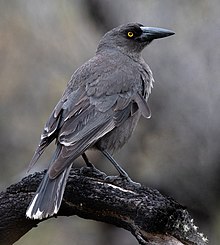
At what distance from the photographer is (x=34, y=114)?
8289mm

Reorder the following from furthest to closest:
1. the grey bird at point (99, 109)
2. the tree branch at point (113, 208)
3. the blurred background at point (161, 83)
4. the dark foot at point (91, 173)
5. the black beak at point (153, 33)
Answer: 1. the blurred background at point (161, 83)
2. the black beak at point (153, 33)
3. the dark foot at point (91, 173)
4. the grey bird at point (99, 109)
5. the tree branch at point (113, 208)

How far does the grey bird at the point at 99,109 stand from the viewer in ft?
15.3

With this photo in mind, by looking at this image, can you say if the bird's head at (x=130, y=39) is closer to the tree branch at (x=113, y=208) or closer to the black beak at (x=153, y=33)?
the black beak at (x=153, y=33)

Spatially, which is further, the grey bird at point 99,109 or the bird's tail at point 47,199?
the grey bird at point 99,109

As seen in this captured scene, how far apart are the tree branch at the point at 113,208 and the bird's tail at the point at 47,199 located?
0.10 metres

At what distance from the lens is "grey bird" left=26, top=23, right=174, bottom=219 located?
15.3ft

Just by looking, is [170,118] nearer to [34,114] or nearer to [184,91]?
[184,91]

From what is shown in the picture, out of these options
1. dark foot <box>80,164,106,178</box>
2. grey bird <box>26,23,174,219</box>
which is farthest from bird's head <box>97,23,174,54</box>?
dark foot <box>80,164,106,178</box>

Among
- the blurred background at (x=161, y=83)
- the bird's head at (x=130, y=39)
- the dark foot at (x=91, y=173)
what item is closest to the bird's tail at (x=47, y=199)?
the dark foot at (x=91, y=173)

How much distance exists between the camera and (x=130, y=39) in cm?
592

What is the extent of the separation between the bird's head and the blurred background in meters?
1.45

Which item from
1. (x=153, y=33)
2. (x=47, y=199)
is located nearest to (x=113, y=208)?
(x=47, y=199)

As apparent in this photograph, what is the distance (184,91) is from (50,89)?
1.17m

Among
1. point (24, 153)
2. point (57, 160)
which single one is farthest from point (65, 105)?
point (24, 153)
